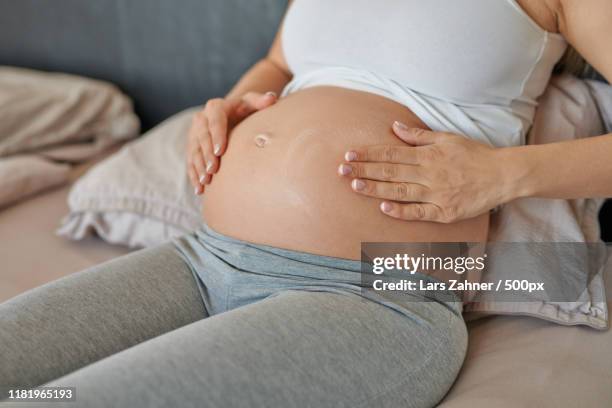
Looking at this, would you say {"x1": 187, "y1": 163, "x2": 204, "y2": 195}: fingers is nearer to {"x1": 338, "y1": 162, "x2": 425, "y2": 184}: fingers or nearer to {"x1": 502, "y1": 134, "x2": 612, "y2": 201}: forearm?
{"x1": 338, "y1": 162, "x2": 425, "y2": 184}: fingers

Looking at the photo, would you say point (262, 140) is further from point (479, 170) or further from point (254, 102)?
point (479, 170)

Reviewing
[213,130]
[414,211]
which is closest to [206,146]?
[213,130]

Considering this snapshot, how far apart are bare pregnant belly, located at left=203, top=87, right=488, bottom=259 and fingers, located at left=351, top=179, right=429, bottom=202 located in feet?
0.05

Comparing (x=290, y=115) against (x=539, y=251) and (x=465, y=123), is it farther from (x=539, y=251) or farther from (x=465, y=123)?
(x=539, y=251)

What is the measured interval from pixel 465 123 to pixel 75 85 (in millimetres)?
1101

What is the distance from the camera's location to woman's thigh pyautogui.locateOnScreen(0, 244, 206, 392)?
2.59 ft

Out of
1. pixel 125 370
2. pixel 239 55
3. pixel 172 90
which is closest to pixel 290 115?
pixel 125 370

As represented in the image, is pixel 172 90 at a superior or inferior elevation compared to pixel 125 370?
inferior

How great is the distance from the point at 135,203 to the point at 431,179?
64 centimetres

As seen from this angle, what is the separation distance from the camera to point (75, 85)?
66.2 inches

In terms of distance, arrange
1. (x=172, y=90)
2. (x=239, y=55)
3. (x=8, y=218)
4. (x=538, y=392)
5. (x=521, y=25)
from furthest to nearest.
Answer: (x=172, y=90), (x=239, y=55), (x=8, y=218), (x=521, y=25), (x=538, y=392)

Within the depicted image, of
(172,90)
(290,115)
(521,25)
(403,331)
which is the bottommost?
(172,90)

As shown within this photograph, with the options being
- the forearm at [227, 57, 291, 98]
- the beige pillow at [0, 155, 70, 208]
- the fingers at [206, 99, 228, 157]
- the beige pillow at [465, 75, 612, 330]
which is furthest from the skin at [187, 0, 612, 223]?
the beige pillow at [0, 155, 70, 208]

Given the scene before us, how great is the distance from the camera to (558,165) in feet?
2.85
